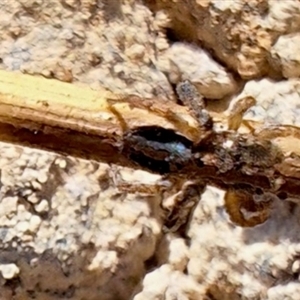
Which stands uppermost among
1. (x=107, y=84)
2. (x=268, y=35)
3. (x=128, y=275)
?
(x=268, y=35)

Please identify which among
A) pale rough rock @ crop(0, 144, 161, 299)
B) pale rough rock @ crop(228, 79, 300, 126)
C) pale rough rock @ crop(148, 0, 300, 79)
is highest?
pale rough rock @ crop(148, 0, 300, 79)

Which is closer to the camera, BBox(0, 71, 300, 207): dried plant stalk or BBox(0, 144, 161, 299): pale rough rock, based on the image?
BBox(0, 71, 300, 207): dried plant stalk

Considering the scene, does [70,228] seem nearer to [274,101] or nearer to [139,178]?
[139,178]

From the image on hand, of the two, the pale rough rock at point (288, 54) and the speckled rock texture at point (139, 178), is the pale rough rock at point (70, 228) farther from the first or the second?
the pale rough rock at point (288, 54)

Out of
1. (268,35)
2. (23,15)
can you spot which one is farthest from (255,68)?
(23,15)

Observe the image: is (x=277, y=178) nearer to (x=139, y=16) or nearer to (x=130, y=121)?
(x=130, y=121)

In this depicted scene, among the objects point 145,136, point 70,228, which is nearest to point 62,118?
point 145,136

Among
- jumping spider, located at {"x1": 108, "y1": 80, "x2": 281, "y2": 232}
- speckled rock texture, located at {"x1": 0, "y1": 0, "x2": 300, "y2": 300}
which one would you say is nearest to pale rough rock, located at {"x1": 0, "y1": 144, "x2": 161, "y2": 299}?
speckled rock texture, located at {"x1": 0, "y1": 0, "x2": 300, "y2": 300}

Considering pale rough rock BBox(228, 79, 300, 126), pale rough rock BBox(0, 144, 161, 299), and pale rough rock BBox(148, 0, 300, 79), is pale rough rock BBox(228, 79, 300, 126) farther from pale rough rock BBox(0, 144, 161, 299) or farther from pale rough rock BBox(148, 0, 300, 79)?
pale rough rock BBox(0, 144, 161, 299)

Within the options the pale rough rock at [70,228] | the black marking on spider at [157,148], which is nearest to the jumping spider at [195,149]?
the black marking on spider at [157,148]
